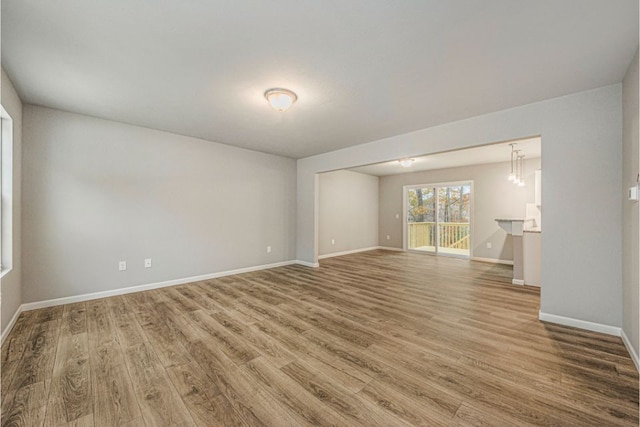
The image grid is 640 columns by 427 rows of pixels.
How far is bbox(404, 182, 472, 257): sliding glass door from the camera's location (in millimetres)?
7207

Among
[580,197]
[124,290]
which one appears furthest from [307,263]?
[580,197]

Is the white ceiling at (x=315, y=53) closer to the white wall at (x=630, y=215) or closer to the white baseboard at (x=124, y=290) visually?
the white wall at (x=630, y=215)

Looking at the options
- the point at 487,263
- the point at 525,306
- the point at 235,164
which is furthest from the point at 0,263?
the point at 487,263

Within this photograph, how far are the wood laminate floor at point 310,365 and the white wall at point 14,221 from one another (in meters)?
0.24

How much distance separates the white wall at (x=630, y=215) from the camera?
6.88 feet

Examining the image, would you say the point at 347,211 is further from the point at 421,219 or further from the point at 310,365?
the point at 310,365

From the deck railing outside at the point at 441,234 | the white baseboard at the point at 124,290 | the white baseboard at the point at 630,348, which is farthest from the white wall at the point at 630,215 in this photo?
the white baseboard at the point at 124,290

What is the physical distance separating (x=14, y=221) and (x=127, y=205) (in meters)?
1.15

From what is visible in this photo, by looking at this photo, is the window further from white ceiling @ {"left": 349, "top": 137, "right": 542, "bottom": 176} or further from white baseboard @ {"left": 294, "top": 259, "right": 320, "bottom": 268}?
white ceiling @ {"left": 349, "top": 137, "right": 542, "bottom": 176}

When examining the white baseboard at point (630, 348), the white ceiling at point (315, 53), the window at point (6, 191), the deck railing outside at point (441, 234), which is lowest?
the white baseboard at point (630, 348)

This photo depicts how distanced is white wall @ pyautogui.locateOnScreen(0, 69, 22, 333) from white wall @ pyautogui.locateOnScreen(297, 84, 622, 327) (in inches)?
211

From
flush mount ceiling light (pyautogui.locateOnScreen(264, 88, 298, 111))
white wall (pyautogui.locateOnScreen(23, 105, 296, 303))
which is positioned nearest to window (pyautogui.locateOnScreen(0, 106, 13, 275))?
white wall (pyautogui.locateOnScreen(23, 105, 296, 303))

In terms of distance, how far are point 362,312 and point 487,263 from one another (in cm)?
475

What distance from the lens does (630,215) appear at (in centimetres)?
229
